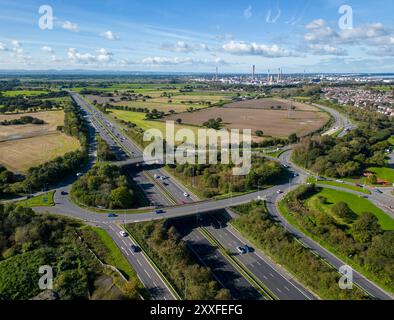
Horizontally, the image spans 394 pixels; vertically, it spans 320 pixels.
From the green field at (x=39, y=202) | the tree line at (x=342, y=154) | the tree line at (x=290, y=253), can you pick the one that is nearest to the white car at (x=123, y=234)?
the green field at (x=39, y=202)

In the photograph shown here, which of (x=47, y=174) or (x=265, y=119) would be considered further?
(x=265, y=119)

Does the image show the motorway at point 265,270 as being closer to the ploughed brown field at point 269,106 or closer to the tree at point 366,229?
the tree at point 366,229

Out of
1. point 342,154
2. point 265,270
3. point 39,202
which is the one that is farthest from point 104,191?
point 342,154

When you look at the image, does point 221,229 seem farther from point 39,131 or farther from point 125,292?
point 39,131

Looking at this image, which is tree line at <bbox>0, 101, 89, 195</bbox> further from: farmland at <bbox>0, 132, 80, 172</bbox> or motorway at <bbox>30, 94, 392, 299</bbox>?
farmland at <bbox>0, 132, 80, 172</bbox>

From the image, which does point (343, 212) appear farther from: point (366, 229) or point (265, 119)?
point (265, 119)
